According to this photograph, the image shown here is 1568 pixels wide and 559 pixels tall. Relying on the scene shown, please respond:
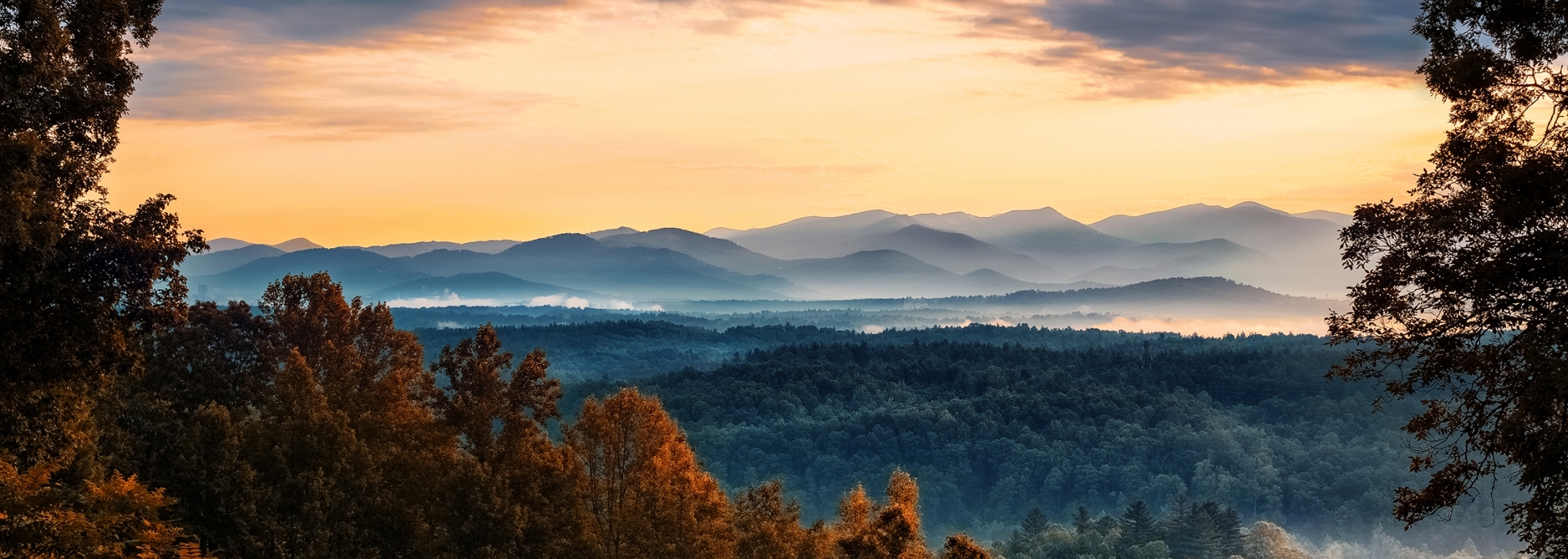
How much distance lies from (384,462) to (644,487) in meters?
7.65

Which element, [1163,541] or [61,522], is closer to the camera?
[61,522]

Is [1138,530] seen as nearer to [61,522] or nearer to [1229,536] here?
[1229,536]

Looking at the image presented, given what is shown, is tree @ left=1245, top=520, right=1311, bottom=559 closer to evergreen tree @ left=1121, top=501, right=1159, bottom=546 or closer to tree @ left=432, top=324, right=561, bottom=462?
evergreen tree @ left=1121, top=501, right=1159, bottom=546

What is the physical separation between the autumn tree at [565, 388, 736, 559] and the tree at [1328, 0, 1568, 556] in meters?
23.8

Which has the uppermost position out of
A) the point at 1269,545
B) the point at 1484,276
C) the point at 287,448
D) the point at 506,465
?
the point at 1484,276

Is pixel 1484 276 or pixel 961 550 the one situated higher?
pixel 1484 276

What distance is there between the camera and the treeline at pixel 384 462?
1106 inches

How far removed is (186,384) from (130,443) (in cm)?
681

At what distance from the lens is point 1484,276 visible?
13.5m

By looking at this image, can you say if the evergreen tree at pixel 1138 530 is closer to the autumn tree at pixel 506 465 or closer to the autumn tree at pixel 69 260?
the autumn tree at pixel 506 465

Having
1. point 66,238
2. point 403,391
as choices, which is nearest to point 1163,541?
point 403,391

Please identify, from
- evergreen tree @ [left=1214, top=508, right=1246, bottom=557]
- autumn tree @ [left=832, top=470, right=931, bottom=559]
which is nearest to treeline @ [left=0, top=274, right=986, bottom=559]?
autumn tree @ [left=832, top=470, right=931, bottom=559]

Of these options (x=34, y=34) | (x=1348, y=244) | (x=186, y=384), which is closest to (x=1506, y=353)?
(x=1348, y=244)

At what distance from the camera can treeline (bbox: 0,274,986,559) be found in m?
28.1
